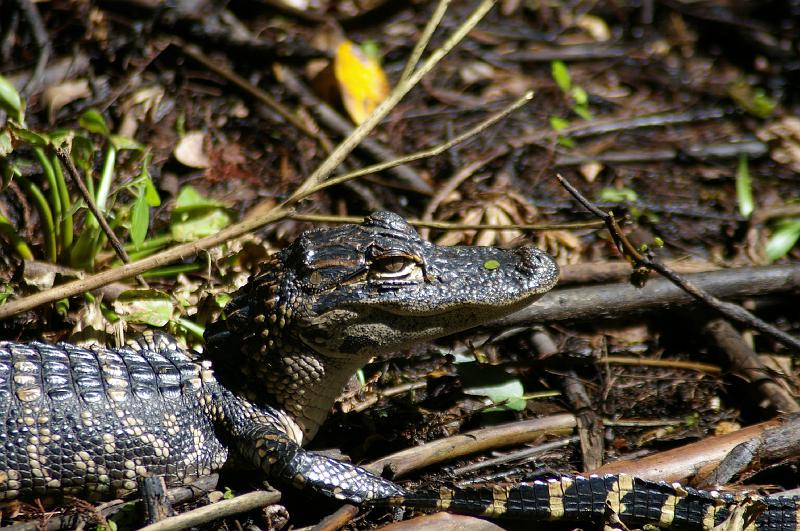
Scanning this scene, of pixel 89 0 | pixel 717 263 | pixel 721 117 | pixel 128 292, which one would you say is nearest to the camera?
pixel 128 292

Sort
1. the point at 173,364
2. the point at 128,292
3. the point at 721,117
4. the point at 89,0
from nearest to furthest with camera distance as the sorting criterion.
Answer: the point at 173,364
the point at 128,292
the point at 89,0
the point at 721,117

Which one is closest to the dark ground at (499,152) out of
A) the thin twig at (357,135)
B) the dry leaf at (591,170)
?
the dry leaf at (591,170)

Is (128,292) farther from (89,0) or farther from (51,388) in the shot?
(89,0)

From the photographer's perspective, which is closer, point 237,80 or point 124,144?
point 124,144

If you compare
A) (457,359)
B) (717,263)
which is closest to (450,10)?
(717,263)

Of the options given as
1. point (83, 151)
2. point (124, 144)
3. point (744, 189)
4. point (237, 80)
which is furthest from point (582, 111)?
point (83, 151)

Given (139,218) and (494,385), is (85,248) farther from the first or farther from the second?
(494,385)

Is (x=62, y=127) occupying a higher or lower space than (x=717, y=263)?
higher

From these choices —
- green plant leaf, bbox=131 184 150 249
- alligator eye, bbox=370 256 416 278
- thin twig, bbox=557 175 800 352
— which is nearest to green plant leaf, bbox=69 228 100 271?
green plant leaf, bbox=131 184 150 249
